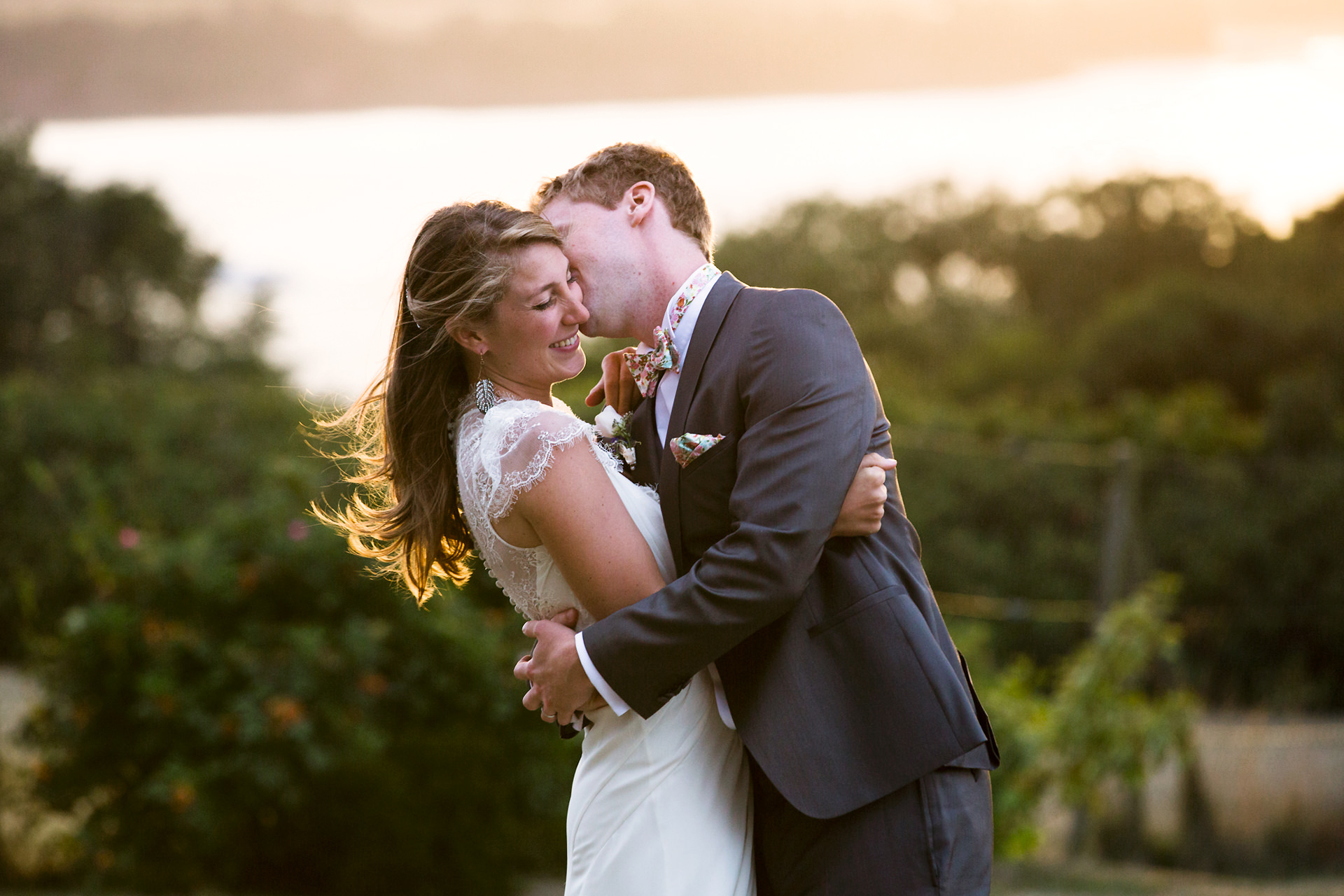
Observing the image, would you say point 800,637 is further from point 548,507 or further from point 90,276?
point 90,276

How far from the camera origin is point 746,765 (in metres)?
2.02

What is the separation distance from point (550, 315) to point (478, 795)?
319cm

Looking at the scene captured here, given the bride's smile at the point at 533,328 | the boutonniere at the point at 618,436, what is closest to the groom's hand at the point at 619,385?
the boutonniere at the point at 618,436

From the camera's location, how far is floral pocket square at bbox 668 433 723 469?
6.14ft

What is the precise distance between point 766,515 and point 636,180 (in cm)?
74

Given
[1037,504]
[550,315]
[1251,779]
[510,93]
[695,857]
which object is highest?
[510,93]

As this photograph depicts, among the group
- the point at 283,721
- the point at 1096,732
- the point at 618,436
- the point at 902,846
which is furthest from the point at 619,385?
the point at 1096,732

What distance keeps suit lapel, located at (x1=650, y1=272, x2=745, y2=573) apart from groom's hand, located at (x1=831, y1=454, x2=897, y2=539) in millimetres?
279

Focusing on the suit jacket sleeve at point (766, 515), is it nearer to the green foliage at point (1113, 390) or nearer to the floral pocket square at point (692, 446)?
the floral pocket square at point (692, 446)

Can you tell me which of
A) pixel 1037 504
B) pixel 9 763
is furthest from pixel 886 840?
pixel 1037 504

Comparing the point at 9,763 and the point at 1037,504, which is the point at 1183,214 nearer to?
the point at 1037,504

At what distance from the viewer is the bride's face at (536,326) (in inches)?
78.3

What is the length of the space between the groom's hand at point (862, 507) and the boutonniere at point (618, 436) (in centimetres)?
48

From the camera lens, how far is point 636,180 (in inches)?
83.2
